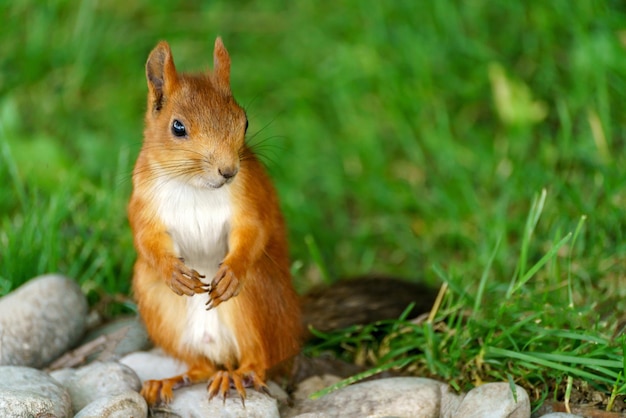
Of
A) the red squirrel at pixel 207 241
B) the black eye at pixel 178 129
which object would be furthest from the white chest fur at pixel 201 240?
the black eye at pixel 178 129

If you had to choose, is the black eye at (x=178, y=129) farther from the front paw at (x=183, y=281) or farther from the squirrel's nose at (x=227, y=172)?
the front paw at (x=183, y=281)

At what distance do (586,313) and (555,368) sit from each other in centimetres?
30

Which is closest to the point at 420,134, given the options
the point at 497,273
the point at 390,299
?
the point at 497,273

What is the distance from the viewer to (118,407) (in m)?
2.24

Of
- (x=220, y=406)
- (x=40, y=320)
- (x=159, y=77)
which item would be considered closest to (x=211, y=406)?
(x=220, y=406)

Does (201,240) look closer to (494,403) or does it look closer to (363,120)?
(494,403)

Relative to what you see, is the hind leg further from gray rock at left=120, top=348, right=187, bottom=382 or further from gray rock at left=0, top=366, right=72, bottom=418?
gray rock at left=0, top=366, right=72, bottom=418

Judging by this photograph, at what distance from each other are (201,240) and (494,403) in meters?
0.79

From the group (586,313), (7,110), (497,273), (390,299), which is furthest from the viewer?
(7,110)

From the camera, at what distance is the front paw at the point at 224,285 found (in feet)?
7.56

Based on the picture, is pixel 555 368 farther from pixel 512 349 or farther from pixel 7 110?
pixel 7 110

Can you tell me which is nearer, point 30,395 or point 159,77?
point 30,395

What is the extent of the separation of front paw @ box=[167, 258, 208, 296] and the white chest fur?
101 millimetres

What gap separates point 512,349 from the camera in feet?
8.39
